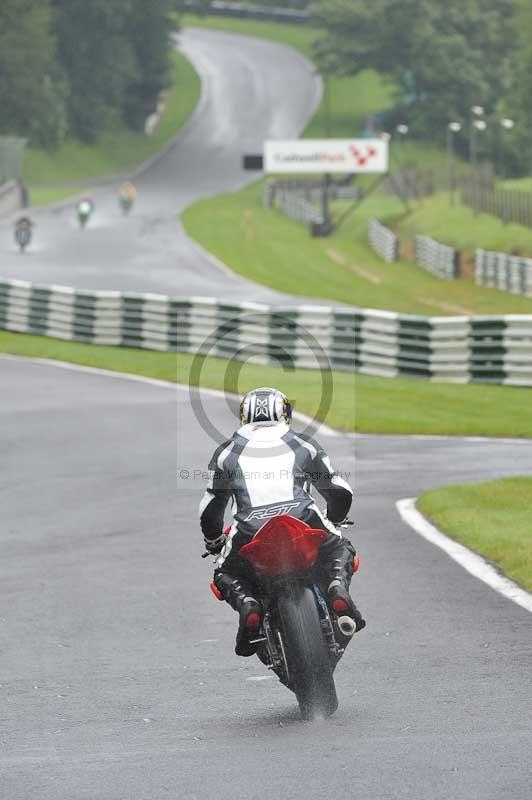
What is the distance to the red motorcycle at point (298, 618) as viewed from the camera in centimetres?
749

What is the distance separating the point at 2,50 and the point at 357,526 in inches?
3634

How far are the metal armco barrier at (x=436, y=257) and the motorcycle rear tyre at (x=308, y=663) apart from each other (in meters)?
53.7

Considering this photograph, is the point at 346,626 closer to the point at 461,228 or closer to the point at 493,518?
the point at 493,518

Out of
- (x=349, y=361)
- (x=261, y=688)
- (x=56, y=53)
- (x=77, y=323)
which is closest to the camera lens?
(x=261, y=688)

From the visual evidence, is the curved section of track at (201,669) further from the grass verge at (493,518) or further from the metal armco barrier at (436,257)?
the metal armco barrier at (436,257)

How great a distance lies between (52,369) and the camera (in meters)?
29.6

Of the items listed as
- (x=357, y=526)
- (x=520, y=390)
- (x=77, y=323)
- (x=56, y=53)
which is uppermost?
(x=357, y=526)

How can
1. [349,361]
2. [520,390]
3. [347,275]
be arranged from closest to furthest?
[520,390]
[349,361]
[347,275]

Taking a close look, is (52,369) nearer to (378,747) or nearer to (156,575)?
(156,575)

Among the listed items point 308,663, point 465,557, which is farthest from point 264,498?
point 465,557

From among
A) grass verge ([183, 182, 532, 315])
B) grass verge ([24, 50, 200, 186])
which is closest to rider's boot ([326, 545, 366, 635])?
grass verge ([183, 182, 532, 315])

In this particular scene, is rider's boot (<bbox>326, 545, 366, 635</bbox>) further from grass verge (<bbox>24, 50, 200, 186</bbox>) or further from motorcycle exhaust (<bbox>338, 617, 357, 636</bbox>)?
grass verge (<bbox>24, 50, 200, 186</bbox>)

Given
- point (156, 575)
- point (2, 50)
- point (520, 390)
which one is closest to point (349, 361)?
point (520, 390)

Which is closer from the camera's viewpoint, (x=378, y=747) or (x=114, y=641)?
(x=378, y=747)
